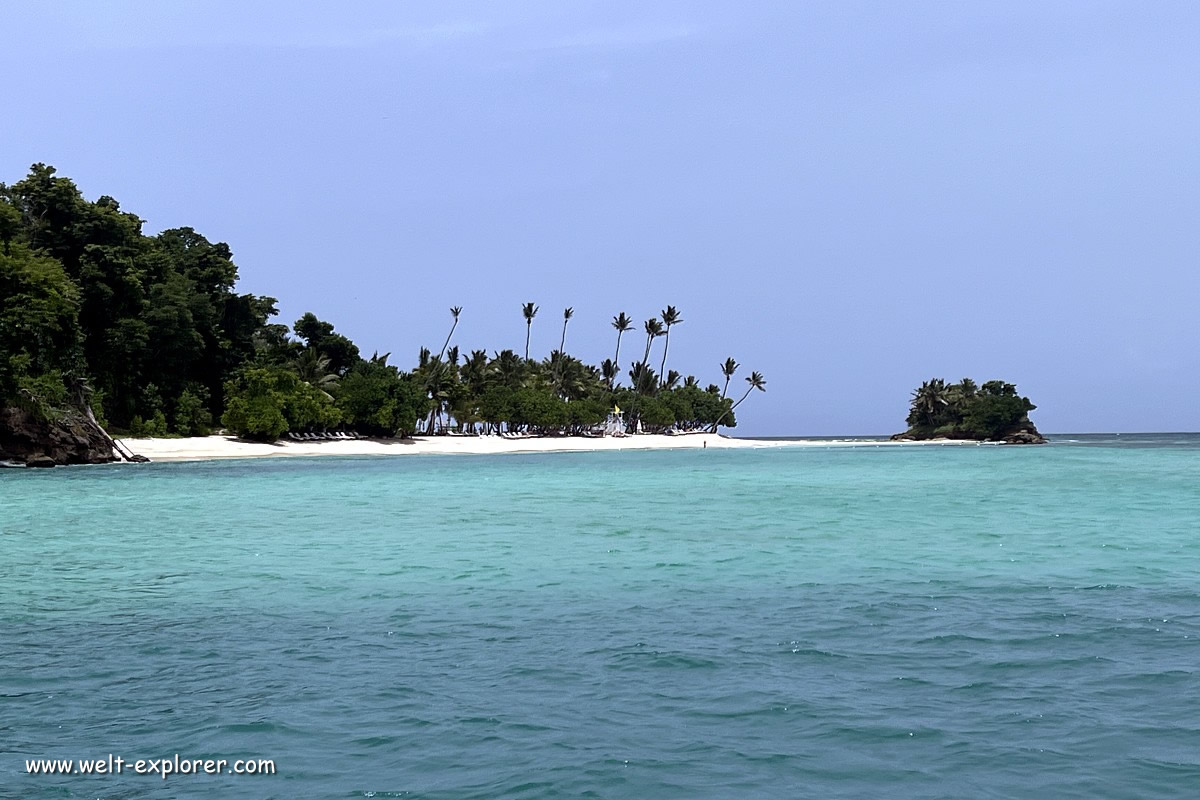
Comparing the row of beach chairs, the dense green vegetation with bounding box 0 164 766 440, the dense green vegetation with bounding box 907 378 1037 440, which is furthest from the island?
the row of beach chairs

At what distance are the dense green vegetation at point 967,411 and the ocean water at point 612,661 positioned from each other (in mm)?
126698

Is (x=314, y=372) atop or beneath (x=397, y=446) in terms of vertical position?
atop

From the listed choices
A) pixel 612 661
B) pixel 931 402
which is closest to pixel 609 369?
→ pixel 931 402

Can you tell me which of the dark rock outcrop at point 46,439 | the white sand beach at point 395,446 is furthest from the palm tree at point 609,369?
the dark rock outcrop at point 46,439

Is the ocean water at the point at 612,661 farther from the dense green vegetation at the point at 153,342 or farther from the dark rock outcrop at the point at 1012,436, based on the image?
the dark rock outcrop at the point at 1012,436

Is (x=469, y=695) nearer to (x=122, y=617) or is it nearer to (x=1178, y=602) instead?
(x=122, y=617)

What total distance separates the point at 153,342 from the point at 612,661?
251 feet

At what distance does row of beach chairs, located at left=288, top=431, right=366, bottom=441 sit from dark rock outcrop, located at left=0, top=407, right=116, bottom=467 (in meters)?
25.2

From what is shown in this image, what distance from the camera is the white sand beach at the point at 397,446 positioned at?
71.7 metres

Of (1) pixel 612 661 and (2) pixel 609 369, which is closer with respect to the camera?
(1) pixel 612 661

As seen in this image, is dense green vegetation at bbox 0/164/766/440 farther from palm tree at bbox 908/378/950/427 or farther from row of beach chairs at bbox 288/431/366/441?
palm tree at bbox 908/378/950/427

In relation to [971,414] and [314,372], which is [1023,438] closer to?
[971,414]

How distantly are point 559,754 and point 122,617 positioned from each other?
24.4 ft

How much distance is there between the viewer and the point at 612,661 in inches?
381
